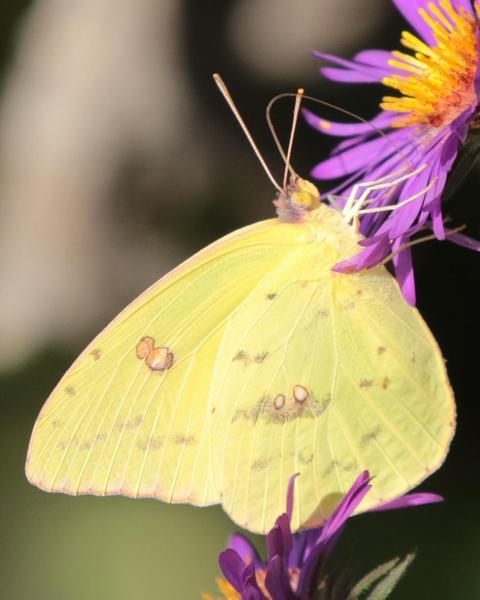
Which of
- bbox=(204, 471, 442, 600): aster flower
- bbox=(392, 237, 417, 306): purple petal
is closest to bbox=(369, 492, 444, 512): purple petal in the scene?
bbox=(204, 471, 442, 600): aster flower

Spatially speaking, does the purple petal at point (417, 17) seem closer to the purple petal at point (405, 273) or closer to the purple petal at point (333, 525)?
the purple petal at point (405, 273)

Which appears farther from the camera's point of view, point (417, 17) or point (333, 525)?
point (417, 17)

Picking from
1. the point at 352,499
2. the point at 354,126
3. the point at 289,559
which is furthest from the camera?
the point at 354,126

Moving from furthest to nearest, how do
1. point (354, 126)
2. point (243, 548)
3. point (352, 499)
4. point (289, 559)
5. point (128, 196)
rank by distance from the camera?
point (128, 196) → point (354, 126) → point (243, 548) → point (289, 559) → point (352, 499)

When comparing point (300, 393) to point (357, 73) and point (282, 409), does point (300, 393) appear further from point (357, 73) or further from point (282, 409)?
point (357, 73)

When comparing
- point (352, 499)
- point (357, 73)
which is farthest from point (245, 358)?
point (357, 73)

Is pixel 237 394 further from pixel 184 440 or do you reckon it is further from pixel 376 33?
pixel 376 33

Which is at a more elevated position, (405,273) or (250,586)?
(405,273)
